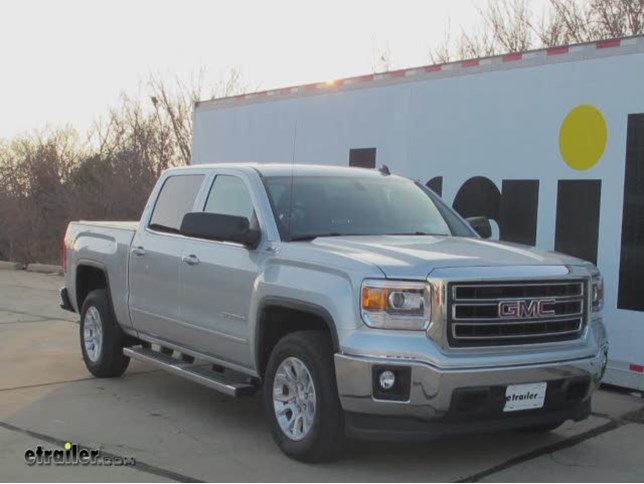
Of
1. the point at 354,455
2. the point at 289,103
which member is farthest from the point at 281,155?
the point at 354,455

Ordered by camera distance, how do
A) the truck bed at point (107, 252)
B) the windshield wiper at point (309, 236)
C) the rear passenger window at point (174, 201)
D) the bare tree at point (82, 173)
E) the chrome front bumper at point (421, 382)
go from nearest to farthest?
the chrome front bumper at point (421, 382)
the windshield wiper at point (309, 236)
the rear passenger window at point (174, 201)
the truck bed at point (107, 252)
the bare tree at point (82, 173)

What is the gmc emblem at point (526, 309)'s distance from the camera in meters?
4.84

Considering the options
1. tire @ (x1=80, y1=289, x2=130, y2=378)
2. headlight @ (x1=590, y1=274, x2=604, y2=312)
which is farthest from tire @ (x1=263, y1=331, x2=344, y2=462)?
tire @ (x1=80, y1=289, x2=130, y2=378)

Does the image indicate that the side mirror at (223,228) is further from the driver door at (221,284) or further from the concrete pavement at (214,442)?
the concrete pavement at (214,442)

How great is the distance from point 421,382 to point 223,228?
1730 mm

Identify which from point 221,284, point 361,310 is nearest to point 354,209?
point 221,284

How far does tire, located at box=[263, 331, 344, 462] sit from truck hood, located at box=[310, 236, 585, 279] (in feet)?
2.00

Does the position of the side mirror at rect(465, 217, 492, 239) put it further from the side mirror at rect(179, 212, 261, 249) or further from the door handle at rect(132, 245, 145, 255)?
the door handle at rect(132, 245, 145, 255)

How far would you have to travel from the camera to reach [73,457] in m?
5.26

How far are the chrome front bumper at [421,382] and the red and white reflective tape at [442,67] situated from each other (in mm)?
3590

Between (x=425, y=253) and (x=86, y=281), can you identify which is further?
(x=86, y=281)

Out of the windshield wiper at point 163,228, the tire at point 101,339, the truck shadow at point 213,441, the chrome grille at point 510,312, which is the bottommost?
the truck shadow at point 213,441

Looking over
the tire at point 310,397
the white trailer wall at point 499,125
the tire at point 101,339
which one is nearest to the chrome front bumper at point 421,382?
the tire at point 310,397

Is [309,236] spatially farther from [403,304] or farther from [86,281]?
[86,281]
